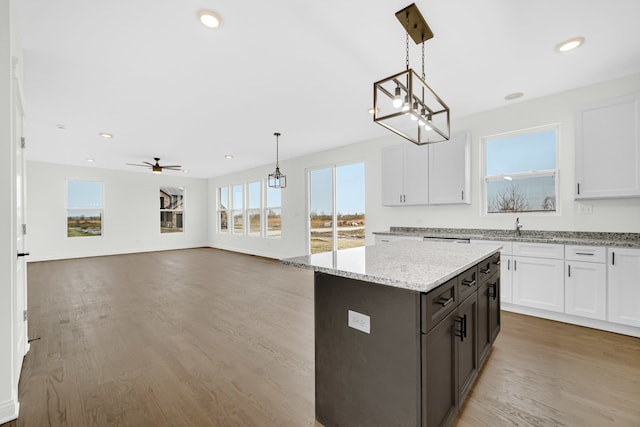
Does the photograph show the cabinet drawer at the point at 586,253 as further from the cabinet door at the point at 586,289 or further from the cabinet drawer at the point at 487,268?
the cabinet drawer at the point at 487,268

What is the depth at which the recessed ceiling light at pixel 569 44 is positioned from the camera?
7.75 ft

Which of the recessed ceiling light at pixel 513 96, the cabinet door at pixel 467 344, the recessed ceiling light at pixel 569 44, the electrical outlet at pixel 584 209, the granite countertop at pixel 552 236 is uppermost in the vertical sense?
the recessed ceiling light at pixel 569 44

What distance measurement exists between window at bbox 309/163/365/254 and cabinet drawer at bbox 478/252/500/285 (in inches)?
133

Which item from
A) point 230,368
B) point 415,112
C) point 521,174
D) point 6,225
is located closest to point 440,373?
point 415,112

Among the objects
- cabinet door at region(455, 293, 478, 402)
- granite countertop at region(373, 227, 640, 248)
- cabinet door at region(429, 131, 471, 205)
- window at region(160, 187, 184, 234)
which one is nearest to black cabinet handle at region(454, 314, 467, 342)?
cabinet door at region(455, 293, 478, 402)

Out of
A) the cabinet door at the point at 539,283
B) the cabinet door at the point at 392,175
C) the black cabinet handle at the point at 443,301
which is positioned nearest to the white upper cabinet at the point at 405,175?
the cabinet door at the point at 392,175

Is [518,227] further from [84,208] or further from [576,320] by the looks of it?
[84,208]

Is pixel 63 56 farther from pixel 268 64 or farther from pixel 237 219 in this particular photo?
pixel 237 219

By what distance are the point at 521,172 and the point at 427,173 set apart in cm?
120

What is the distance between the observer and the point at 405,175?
4.52 metres

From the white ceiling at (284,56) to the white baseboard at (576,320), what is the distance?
2.61m

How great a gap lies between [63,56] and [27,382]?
272cm

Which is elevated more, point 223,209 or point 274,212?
point 223,209

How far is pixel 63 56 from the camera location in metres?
2.54
